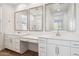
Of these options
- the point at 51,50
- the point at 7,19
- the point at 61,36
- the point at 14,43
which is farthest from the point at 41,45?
the point at 7,19

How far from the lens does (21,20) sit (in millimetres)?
1438

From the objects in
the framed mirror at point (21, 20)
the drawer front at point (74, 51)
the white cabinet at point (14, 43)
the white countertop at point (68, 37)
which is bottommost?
the drawer front at point (74, 51)

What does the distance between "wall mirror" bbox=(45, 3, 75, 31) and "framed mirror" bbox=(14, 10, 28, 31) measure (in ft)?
1.11

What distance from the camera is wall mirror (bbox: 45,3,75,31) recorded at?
131cm

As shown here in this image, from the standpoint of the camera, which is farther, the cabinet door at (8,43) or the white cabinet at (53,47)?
the cabinet door at (8,43)

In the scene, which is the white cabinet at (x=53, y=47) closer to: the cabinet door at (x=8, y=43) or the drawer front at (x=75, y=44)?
the drawer front at (x=75, y=44)

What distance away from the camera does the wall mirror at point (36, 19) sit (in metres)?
1.40

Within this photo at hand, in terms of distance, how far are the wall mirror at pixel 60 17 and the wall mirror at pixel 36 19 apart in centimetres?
9

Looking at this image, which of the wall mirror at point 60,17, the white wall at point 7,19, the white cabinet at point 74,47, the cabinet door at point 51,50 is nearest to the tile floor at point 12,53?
the cabinet door at point 51,50

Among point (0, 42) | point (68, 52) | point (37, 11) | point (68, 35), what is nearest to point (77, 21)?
point (68, 35)

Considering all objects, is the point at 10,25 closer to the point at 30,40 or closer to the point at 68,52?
the point at 30,40

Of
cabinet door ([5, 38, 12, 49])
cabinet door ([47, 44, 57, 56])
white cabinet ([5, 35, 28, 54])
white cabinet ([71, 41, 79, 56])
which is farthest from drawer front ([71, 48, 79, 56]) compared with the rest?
cabinet door ([5, 38, 12, 49])

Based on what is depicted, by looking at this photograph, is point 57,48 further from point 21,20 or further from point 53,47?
point 21,20

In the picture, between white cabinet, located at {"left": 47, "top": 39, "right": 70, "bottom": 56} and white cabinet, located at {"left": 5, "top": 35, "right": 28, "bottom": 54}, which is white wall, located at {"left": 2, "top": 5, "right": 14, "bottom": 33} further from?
white cabinet, located at {"left": 47, "top": 39, "right": 70, "bottom": 56}
